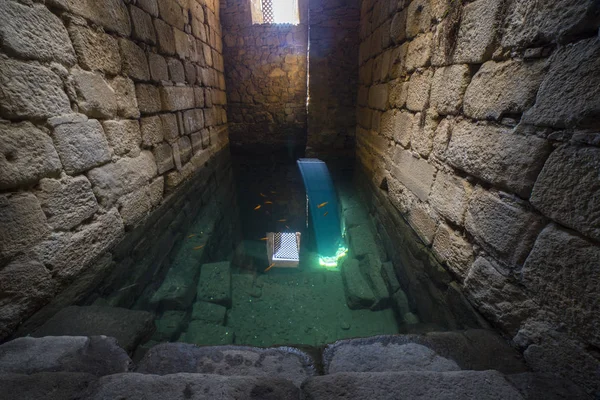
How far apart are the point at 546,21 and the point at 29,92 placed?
2.37m

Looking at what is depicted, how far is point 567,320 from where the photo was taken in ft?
3.12

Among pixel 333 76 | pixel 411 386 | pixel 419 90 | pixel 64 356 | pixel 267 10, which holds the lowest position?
pixel 64 356

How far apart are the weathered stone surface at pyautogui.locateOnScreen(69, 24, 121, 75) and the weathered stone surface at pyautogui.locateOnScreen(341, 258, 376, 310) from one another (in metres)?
2.87

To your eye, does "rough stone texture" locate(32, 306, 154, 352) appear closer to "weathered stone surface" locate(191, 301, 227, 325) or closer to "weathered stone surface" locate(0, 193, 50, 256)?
"weathered stone surface" locate(0, 193, 50, 256)

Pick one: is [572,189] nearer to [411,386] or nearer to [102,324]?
[411,386]

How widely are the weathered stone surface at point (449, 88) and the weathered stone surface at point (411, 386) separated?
1.50 m

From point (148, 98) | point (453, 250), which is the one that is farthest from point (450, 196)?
point (148, 98)

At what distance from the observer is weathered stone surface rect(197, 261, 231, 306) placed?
2586 millimetres

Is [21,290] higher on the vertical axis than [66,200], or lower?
lower

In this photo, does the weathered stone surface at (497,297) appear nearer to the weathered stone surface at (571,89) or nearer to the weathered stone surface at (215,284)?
the weathered stone surface at (571,89)

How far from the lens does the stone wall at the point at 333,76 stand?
5160mm

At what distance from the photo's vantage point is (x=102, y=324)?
142 cm

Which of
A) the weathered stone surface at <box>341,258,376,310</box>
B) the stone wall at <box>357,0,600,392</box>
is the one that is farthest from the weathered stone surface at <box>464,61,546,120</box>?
the weathered stone surface at <box>341,258,376,310</box>

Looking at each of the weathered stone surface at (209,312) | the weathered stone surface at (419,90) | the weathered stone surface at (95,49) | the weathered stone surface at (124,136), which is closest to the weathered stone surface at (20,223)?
the weathered stone surface at (124,136)
